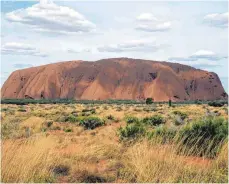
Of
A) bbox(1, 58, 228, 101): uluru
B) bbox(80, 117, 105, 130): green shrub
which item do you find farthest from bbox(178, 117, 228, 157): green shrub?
bbox(1, 58, 228, 101): uluru

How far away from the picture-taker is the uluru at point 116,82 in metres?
124

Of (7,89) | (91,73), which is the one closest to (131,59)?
(91,73)

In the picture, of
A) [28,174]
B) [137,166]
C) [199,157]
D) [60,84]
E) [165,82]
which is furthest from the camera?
[60,84]

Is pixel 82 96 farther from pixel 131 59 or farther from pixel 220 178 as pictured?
pixel 220 178

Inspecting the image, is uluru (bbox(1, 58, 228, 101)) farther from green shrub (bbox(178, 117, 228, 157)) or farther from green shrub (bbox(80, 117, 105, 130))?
green shrub (bbox(178, 117, 228, 157))

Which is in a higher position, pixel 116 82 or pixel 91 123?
pixel 116 82

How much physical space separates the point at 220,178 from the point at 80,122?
1432cm

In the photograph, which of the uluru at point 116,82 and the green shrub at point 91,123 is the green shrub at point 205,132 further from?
the uluru at point 116,82

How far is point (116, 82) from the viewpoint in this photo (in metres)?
129

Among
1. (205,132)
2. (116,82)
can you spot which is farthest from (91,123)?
(116,82)

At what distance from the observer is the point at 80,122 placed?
20.4 m

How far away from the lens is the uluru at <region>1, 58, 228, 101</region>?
408ft

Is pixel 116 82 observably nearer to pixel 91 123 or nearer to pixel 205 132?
pixel 91 123

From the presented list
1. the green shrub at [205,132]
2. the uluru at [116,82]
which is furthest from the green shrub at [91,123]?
the uluru at [116,82]
